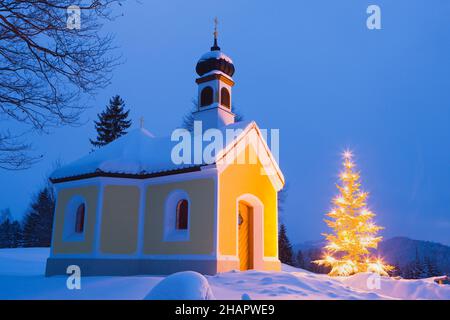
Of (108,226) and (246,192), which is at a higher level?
(246,192)

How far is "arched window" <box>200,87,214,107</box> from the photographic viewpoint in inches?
641

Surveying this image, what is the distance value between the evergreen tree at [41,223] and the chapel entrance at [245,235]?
3011 cm

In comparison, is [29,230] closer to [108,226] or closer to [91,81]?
[108,226]

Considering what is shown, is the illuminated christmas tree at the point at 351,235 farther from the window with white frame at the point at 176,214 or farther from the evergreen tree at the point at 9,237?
the evergreen tree at the point at 9,237

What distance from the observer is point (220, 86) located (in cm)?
1622

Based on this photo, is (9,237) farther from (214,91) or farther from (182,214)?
(182,214)

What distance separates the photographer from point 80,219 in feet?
47.6

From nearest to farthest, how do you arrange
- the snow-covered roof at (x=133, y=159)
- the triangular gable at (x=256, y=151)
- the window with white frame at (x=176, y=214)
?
1. the triangular gable at (x=256, y=151)
2. the window with white frame at (x=176, y=214)
3. the snow-covered roof at (x=133, y=159)

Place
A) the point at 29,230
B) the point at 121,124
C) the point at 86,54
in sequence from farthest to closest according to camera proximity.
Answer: the point at 29,230
the point at 121,124
the point at 86,54

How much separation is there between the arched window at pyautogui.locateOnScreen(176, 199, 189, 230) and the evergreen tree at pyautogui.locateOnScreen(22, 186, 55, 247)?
29.8m

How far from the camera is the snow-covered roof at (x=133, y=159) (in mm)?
13375

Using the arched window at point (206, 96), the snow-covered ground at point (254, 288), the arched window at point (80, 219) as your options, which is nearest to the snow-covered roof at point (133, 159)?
the arched window at point (80, 219)
